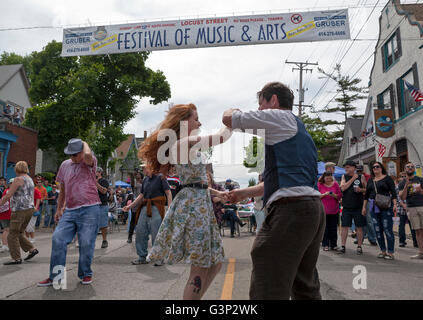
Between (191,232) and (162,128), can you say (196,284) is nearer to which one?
(191,232)

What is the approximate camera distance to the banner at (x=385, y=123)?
18938 mm

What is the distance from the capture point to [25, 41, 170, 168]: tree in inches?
919

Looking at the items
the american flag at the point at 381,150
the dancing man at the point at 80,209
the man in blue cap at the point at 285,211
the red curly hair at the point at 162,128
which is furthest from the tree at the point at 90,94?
the man in blue cap at the point at 285,211

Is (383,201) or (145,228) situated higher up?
(383,201)

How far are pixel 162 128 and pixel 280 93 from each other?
1026 millimetres

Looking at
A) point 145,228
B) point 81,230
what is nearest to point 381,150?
point 145,228

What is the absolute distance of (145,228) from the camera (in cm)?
658

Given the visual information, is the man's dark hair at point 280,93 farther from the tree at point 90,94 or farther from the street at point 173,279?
the tree at point 90,94

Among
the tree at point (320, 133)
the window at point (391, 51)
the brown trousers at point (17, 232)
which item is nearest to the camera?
the brown trousers at point (17, 232)

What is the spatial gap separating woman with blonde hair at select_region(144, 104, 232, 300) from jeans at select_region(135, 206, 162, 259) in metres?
3.88

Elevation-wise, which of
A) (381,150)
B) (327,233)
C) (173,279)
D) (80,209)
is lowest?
(173,279)

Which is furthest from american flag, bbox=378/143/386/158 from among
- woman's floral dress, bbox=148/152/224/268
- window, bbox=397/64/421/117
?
woman's floral dress, bbox=148/152/224/268

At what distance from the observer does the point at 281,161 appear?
2.23m

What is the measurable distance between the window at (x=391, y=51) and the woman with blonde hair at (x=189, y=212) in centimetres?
1941
